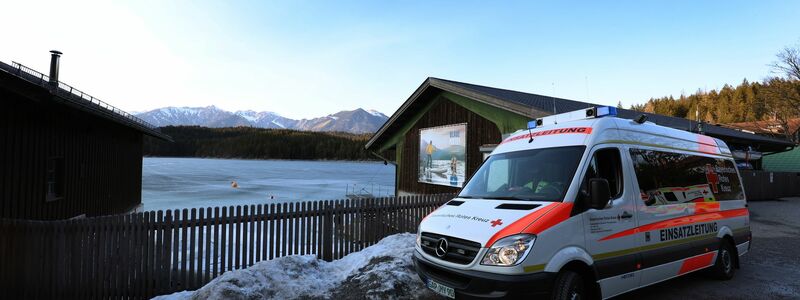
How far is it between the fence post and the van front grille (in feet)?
12.2

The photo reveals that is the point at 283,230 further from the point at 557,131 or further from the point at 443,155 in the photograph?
the point at 443,155

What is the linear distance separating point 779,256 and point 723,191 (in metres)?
3.44

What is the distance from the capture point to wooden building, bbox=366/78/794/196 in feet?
40.2

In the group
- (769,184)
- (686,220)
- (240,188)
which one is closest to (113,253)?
(686,220)

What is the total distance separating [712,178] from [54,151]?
14.6 m

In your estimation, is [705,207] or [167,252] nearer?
[705,207]

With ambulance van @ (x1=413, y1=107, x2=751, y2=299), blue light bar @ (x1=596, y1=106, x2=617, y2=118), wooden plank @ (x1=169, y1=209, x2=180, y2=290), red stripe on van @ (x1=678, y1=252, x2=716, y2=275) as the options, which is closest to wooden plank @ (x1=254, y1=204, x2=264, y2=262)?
wooden plank @ (x1=169, y1=209, x2=180, y2=290)

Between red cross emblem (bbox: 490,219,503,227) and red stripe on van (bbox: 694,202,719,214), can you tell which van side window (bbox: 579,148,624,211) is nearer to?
red cross emblem (bbox: 490,219,503,227)

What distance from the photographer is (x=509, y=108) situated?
11203mm

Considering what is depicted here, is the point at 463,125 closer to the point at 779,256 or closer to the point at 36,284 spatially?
the point at 779,256

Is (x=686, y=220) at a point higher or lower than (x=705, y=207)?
lower

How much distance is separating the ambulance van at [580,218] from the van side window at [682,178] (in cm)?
2

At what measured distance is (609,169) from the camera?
190 inches

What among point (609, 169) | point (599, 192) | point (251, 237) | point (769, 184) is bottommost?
point (251, 237)
